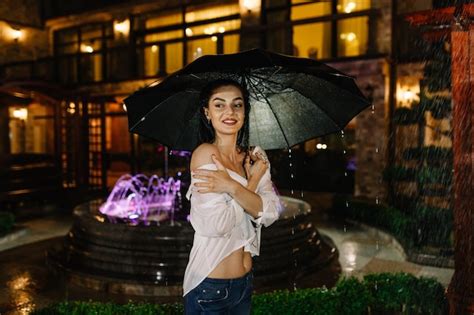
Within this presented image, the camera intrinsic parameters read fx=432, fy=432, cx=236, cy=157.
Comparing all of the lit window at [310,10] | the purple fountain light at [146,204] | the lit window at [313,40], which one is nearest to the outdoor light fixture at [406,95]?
the lit window at [313,40]

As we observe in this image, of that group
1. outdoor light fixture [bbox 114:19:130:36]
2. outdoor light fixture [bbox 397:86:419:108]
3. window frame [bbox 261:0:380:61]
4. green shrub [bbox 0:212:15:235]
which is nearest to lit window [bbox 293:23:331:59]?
window frame [bbox 261:0:380:61]

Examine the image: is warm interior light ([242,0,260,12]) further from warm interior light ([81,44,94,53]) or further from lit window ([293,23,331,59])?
warm interior light ([81,44,94,53])

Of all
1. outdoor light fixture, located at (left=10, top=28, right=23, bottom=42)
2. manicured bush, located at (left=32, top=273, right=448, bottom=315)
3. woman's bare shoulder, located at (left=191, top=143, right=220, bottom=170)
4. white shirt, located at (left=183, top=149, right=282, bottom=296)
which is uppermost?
outdoor light fixture, located at (left=10, top=28, right=23, bottom=42)

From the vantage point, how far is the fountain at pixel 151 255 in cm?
642

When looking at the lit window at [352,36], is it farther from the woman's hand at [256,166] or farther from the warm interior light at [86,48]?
the woman's hand at [256,166]

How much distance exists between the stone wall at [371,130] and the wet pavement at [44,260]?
2.69 meters

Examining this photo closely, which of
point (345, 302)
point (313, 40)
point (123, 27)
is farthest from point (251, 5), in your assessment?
point (345, 302)

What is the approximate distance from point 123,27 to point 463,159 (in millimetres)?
17785

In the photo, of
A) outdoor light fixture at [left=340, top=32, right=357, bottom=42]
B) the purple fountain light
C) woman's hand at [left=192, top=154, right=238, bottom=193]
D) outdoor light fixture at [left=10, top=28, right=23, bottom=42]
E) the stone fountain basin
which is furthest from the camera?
outdoor light fixture at [left=10, top=28, right=23, bottom=42]

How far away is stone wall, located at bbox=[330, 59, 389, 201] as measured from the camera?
43.7 ft

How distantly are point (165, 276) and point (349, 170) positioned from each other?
35.1ft

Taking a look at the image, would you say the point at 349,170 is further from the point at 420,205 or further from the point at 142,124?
the point at 142,124

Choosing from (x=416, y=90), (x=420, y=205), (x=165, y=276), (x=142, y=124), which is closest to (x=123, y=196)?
(x=165, y=276)

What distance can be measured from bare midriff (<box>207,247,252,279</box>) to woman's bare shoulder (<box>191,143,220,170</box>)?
0.58 metres
